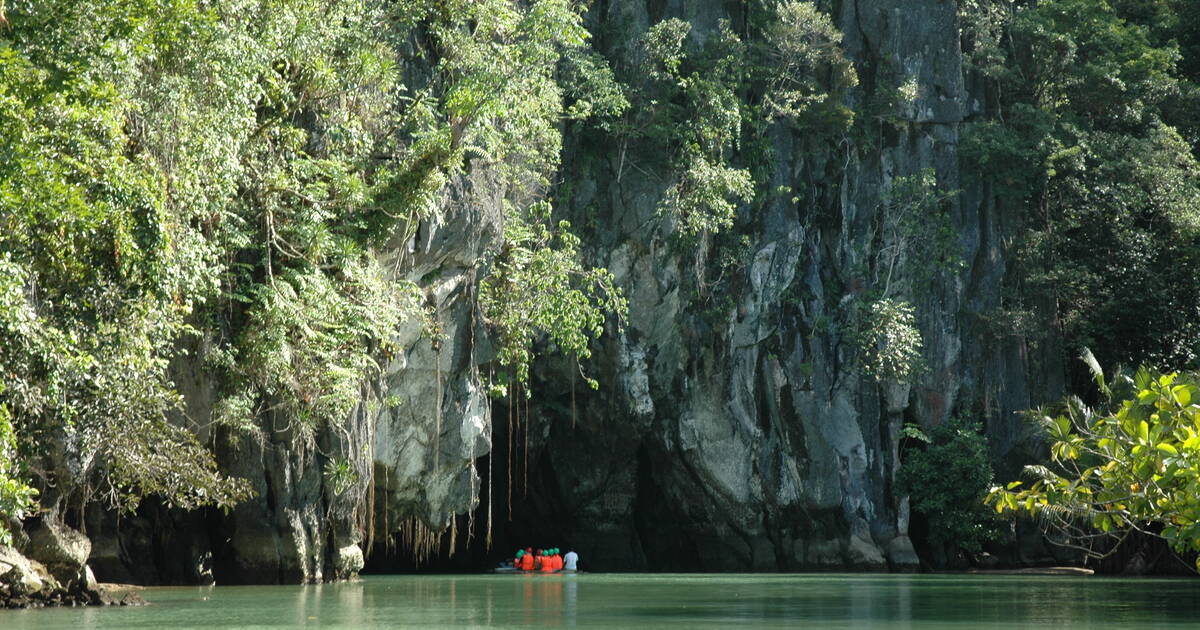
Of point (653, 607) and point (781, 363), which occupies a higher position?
point (781, 363)

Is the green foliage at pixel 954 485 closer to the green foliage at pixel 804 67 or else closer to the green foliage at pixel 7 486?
the green foliage at pixel 804 67

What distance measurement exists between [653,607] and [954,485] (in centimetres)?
1421

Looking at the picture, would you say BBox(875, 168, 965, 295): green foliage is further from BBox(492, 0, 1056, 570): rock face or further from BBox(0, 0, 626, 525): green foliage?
BBox(0, 0, 626, 525): green foliage

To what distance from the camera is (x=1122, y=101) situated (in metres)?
26.4

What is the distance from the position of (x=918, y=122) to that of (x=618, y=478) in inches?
367

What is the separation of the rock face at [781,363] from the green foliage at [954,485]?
63cm

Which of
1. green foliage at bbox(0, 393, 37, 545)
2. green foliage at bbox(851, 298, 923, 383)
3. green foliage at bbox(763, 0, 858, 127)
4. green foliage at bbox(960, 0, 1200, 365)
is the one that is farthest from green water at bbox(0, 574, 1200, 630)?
green foliage at bbox(763, 0, 858, 127)

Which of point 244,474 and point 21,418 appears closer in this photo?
point 21,418

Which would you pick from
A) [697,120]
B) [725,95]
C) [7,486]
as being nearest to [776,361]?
[697,120]

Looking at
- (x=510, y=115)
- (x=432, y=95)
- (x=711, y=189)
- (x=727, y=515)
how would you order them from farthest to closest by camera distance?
(x=727, y=515), (x=711, y=189), (x=432, y=95), (x=510, y=115)

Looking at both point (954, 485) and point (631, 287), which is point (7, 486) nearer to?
point (631, 287)

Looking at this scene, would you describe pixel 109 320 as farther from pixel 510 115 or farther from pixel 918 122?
pixel 918 122

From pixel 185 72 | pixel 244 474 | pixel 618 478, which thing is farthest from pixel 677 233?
pixel 185 72

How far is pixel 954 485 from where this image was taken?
81.4ft
